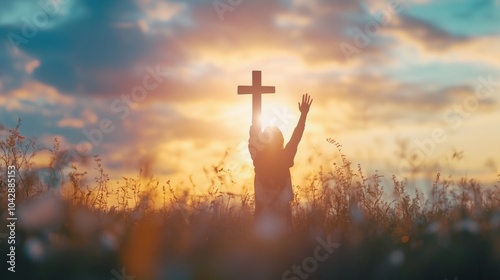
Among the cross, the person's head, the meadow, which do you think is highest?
the cross

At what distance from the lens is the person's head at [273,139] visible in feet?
33.6

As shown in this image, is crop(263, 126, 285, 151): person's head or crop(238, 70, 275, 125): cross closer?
crop(263, 126, 285, 151): person's head

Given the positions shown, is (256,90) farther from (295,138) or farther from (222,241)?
(222,241)

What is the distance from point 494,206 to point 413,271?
2644 mm

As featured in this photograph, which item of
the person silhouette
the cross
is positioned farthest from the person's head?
the cross

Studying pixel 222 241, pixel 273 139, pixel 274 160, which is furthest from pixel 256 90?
pixel 222 241

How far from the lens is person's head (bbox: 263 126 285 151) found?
10.2m

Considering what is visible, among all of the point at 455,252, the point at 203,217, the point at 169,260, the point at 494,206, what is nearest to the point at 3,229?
the point at 169,260

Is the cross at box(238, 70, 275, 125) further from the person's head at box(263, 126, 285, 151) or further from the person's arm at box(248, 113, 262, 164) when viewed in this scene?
the person's head at box(263, 126, 285, 151)

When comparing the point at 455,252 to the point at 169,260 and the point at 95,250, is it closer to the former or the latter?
the point at 169,260

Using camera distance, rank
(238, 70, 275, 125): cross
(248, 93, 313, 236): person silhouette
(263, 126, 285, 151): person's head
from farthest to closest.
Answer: (238, 70, 275, 125): cross → (263, 126, 285, 151): person's head → (248, 93, 313, 236): person silhouette

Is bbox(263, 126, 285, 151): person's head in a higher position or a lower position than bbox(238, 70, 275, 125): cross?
lower

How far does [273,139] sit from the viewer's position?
33.6 ft

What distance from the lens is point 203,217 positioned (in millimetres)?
7723
